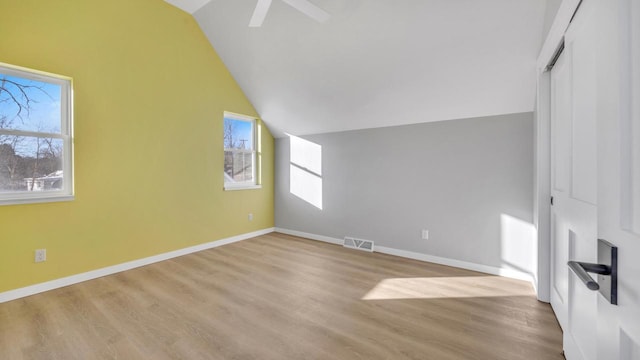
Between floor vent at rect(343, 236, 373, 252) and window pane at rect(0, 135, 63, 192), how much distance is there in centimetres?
355

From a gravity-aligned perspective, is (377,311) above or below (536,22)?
below

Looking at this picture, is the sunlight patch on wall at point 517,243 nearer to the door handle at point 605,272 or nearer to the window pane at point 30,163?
the door handle at point 605,272

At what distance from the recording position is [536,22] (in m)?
2.23

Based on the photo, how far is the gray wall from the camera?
3.01 meters

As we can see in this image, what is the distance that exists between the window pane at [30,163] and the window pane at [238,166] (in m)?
2.03

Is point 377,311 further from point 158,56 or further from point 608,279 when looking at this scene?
point 158,56

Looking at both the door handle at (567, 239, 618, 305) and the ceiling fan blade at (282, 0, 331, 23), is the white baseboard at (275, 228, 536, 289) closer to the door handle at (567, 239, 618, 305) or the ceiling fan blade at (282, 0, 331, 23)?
the door handle at (567, 239, 618, 305)

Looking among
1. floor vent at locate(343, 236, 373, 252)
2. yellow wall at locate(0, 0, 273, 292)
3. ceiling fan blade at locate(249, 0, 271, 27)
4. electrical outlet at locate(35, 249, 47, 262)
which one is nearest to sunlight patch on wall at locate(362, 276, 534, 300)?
floor vent at locate(343, 236, 373, 252)

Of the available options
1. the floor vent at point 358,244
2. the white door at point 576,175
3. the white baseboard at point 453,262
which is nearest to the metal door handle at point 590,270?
the white door at point 576,175

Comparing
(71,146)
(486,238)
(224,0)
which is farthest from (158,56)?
(486,238)

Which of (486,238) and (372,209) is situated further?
(372,209)

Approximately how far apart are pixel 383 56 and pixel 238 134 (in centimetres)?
276

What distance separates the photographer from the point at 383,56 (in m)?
3.00

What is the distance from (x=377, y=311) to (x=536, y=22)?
2.70 metres
